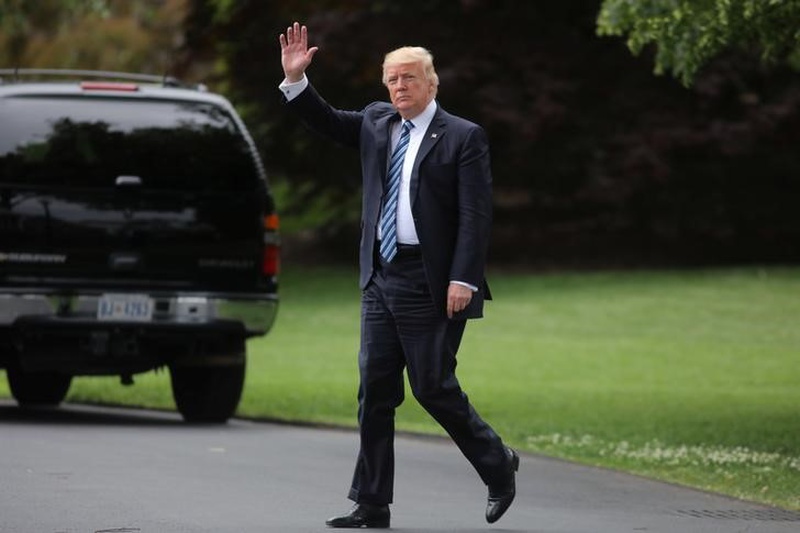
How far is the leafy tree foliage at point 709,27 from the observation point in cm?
1224

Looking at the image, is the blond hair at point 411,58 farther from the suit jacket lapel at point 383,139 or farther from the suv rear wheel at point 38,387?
the suv rear wheel at point 38,387

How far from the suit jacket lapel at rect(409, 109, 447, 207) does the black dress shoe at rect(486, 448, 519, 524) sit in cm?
115

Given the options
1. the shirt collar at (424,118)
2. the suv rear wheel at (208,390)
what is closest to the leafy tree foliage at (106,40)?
the suv rear wheel at (208,390)

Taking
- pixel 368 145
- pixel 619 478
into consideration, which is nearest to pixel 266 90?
pixel 619 478

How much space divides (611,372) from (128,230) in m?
8.33

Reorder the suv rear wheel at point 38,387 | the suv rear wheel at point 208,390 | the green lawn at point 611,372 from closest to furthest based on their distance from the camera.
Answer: the green lawn at point 611,372 < the suv rear wheel at point 208,390 < the suv rear wheel at point 38,387

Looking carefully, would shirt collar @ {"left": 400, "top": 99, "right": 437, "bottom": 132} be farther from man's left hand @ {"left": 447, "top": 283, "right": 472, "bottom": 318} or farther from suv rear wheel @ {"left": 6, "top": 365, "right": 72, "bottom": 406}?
suv rear wheel @ {"left": 6, "top": 365, "right": 72, "bottom": 406}

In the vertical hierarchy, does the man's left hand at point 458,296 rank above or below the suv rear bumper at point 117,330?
above

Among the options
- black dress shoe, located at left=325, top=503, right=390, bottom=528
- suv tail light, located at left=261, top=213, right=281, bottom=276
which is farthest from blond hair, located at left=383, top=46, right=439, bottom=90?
suv tail light, located at left=261, top=213, right=281, bottom=276

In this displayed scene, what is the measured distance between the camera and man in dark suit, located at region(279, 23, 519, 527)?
8422 mm

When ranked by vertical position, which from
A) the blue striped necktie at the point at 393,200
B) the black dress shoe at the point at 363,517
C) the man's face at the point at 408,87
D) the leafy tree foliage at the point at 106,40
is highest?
the leafy tree foliage at the point at 106,40

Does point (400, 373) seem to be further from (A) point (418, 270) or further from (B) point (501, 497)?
(B) point (501, 497)

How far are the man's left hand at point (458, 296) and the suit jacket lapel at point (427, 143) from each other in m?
0.38

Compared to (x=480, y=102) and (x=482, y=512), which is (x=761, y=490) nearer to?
(x=482, y=512)
